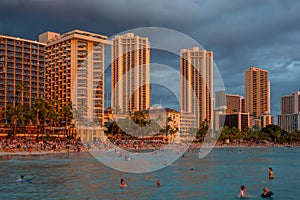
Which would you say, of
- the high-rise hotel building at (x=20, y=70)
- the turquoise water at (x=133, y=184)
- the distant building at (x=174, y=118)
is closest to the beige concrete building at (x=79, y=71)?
the high-rise hotel building at (x=20, y=70)

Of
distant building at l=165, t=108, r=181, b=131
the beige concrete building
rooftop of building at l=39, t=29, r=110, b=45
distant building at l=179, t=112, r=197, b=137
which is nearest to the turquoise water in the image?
the beige concrete building

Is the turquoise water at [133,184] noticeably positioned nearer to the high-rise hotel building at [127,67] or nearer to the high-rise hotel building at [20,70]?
the high-rise hotel building at [20,70]

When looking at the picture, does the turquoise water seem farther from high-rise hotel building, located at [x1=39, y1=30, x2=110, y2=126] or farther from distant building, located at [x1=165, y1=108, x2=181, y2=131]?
distant building, located at [x1=165, y1=108, x2=181, y2=131]

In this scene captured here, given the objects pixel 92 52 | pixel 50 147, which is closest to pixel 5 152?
pixel 50 147

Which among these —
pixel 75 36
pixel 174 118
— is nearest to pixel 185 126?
pixel 174 118

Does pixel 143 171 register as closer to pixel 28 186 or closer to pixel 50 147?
pixel 28 186

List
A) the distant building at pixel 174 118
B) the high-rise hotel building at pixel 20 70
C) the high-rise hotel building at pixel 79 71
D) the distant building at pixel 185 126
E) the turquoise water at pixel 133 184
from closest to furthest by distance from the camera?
1. the turquoise water at pixel 133 184
2. the high-rise hotel building at pixel 20 70
3. the high-rise hotel building at pixel 79 71
4. the distant building at pixel 174 118
5. the distant building at pixel 185 126
